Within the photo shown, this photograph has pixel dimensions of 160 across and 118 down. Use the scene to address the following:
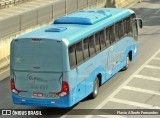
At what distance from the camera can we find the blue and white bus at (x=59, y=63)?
1378cm

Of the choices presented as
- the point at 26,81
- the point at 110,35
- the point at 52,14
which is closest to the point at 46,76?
the point at 26,81

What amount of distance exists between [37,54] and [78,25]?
9.83ft

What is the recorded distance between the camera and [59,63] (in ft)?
45.1

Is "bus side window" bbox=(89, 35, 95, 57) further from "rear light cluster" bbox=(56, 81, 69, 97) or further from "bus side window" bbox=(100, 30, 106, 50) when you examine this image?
"rear light cluster" bbox=(56, 81, 69, 97)

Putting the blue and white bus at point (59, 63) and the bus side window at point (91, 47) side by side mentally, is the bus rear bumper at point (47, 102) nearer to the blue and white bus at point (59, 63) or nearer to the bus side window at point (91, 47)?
the blue and white bus at point (59, 63)

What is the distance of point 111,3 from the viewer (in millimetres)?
40656

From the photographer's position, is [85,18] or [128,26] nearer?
[85,18]

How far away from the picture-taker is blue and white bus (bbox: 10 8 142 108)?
13.8 m

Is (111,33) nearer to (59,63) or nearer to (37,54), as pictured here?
(59,63)

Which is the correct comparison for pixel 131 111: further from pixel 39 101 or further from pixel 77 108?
pixel 39 101

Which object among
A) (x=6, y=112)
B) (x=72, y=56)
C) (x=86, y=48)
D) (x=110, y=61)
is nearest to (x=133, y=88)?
(x=110, y=61)

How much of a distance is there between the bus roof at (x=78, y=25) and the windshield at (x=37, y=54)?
26cm

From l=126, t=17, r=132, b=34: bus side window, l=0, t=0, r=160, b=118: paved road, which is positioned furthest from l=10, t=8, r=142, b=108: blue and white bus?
l=126, t=17, r=132, b=34: bus side window

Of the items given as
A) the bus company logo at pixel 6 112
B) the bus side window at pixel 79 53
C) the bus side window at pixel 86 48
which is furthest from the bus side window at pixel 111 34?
the bus company logo at pixel 6 112
